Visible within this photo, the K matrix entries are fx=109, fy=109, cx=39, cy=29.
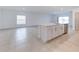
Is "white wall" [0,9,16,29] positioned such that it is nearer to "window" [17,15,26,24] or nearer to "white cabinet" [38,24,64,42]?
"window" [17,15,26,24]

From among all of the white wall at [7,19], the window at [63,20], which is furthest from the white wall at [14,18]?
the window at [63,20]

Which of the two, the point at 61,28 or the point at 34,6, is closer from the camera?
the point at 34,6

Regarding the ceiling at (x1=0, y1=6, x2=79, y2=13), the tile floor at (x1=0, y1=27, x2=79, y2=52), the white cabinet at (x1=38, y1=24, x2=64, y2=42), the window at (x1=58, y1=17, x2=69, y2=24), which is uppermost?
the ceiling at (x1=0, y1=6, x2=79, y2=13)

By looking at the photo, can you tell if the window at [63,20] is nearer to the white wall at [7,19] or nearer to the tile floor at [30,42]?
the tile floor at [30,42]

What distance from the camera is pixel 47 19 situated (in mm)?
2461

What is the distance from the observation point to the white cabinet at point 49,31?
8.18ft

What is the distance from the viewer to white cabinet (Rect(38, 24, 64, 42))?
8.18ft

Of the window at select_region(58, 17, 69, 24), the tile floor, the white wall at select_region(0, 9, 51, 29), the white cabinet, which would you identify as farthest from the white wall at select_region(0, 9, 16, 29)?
the window at select_region(58, 17, 69, 24)

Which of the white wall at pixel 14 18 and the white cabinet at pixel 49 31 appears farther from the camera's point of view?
the white cabinet at pixel 49 31

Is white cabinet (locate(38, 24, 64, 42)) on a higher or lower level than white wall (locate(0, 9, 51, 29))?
lower

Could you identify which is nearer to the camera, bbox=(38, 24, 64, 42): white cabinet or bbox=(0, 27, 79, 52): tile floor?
bbox=(0, 27, 79, 52): tile floor
